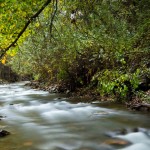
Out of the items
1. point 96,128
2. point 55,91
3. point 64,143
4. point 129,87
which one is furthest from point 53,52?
Result: point 64,143

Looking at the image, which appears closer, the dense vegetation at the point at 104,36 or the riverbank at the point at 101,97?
the dense vegetation at the point at 104,36

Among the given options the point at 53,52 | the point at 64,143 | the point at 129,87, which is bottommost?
the point at 64,143

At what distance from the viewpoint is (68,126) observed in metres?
8.43

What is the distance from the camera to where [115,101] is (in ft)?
38.5

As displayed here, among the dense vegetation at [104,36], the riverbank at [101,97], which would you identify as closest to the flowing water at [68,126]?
the riverbank at [101,97]

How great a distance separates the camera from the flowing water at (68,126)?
6582mm

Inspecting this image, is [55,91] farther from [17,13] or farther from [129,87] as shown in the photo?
[17,13]

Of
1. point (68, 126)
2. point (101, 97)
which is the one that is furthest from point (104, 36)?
point (68, 126)

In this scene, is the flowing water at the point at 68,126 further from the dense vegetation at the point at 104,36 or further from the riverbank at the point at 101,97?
the dense vegetation at the point at 104,36

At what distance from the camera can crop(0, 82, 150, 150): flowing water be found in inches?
259

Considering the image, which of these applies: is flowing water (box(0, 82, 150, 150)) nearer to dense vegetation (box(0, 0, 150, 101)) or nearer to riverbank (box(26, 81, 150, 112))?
riverbank (box(26, 81, 150, 112))

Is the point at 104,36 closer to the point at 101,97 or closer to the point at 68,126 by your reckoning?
the point at 101,97

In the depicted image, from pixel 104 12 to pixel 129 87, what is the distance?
2873 mm

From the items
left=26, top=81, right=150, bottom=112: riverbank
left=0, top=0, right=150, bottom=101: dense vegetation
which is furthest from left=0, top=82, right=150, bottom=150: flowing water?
left=0, top=0, right=150, bottom=101: dense vegetation
